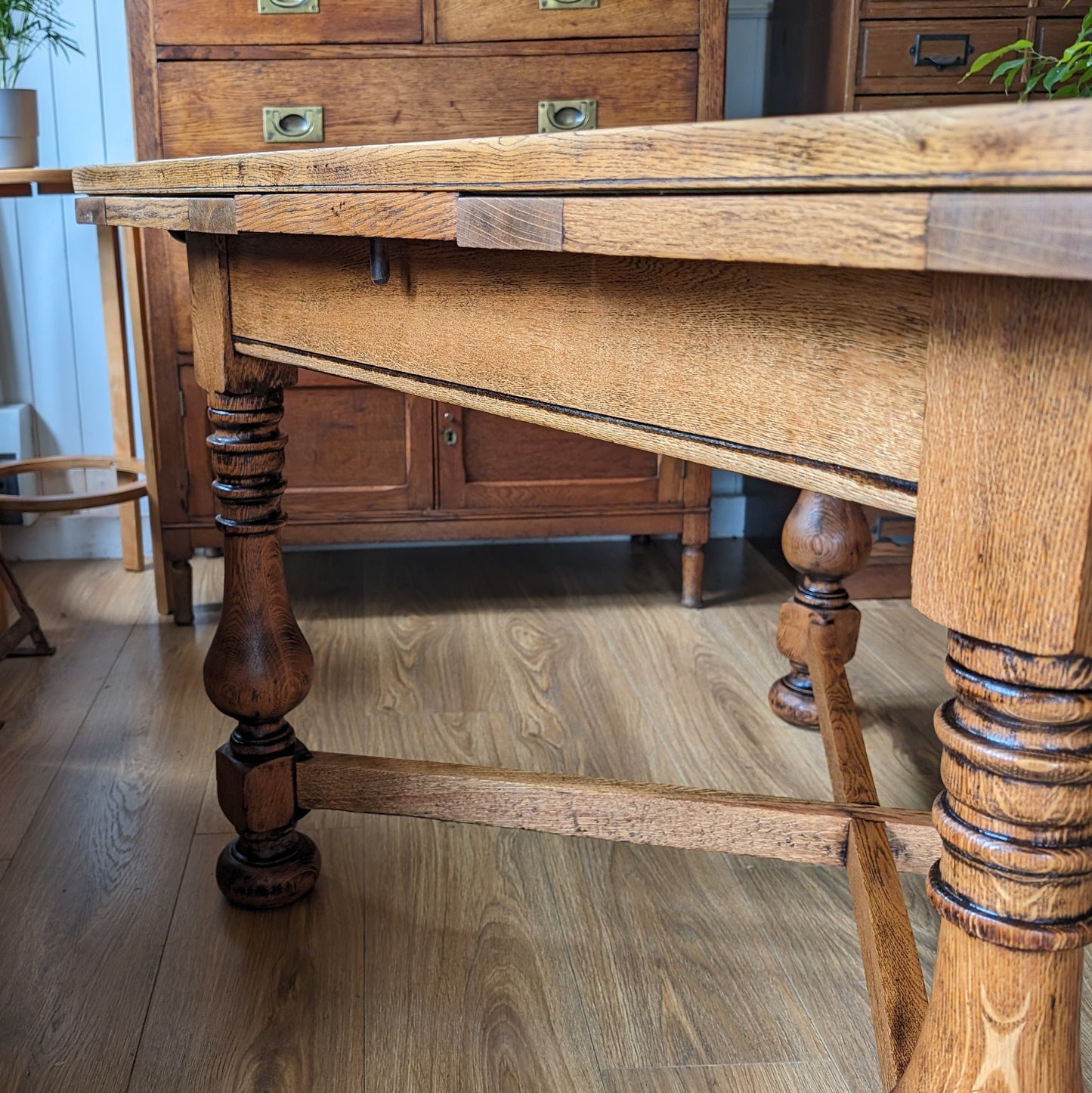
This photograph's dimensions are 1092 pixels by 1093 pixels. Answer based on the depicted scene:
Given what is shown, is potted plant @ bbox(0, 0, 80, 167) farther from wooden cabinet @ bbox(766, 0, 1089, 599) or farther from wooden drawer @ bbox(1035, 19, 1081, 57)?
wooden drawer @ bbox(1035, 19, 1081, 57)

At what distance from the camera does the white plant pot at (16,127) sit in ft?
6.81

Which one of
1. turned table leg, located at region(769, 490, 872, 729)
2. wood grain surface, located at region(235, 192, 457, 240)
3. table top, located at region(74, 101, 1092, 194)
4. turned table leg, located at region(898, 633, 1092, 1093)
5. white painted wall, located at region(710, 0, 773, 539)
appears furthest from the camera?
white painted wall, located at region(710, 0, 773, 539)

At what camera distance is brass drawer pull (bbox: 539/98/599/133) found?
Result: 2102 millimetres

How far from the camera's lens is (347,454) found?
2.29m

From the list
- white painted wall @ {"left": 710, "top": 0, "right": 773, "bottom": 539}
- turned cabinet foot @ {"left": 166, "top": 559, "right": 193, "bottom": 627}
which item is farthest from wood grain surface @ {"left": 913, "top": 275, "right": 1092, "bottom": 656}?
white painted wall @ {"left": 710, "top": 0, "right": 773, "bottom": 539}

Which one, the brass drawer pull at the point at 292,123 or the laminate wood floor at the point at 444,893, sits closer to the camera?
the laminate wood floor at the point at 444,893

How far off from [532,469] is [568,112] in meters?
0.63

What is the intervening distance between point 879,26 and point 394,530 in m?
1.22

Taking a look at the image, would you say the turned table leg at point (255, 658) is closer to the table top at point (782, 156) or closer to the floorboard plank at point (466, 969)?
the floorboard plank at point (466, 969)

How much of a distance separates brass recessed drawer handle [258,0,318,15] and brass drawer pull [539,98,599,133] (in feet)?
1.31

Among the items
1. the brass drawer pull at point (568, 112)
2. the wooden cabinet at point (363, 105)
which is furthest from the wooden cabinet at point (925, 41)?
the brass drawer pull at point (568, 112)

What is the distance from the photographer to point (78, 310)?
104 inches

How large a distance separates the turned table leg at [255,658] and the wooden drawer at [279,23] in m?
1.05

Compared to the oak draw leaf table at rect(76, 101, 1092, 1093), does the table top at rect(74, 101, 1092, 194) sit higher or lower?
higher
